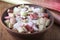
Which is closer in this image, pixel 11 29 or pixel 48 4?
A: pixel 11 29

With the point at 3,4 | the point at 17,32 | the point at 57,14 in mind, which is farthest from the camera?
the point at 3,4

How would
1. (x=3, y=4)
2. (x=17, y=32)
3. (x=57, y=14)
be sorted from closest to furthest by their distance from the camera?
(x=17, y=32), (x=57, y=14), (x=3, y=4)

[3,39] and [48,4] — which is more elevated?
[48,4]

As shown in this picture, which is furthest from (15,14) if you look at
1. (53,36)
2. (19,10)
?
(53,36)

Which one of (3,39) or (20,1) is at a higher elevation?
(20,1)

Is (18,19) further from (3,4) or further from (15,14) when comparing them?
(3,4)

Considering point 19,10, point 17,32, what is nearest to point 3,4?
point 19,10

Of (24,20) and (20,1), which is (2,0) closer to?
(20,1)

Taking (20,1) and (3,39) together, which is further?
(20,1)
